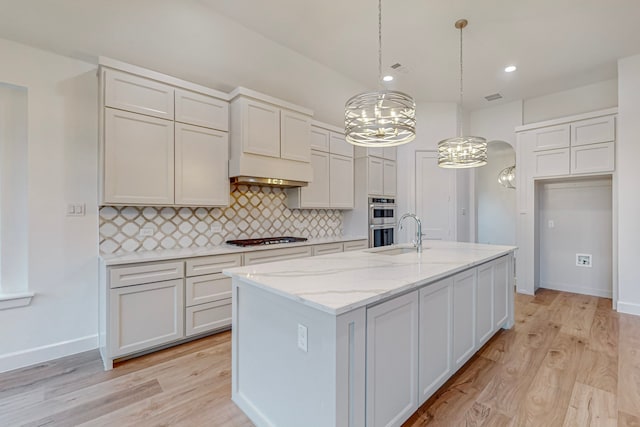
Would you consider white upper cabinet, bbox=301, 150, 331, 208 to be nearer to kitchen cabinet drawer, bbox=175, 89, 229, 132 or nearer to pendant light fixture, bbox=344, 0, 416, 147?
kitchen cabinet drawer, bbox=175, 89, 229, 132

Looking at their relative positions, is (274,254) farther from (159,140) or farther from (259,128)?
(159,140)

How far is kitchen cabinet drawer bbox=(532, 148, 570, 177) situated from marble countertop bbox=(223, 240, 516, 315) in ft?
8.96

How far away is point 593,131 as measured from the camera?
395 cm

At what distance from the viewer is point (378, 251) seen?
2.71 metres

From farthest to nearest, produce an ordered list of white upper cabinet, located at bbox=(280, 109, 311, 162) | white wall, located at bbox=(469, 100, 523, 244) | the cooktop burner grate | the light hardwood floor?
white wall, located at bbox=(469, 100, 523, 244)
white upper cabinet, located at bbox=(280, 109, 311, 162)
the cooktop burner grate
the light hardwood floor

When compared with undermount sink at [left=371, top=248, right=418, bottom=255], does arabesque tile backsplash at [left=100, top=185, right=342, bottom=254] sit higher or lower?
higher

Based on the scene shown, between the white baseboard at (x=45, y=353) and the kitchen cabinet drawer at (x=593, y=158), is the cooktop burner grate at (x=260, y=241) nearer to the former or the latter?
the white baseboard at (x=45, y=353)

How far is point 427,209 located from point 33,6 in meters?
5.27

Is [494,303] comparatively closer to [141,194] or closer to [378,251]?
[378,251]

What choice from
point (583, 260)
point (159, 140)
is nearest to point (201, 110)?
point (159, 140)

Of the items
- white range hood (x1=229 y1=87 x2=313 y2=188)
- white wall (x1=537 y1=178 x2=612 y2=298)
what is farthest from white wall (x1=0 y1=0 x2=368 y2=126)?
white wall (x1=537 y1=178 x2=612 y2=298)

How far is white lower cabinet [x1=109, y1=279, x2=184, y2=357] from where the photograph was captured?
2254 mm

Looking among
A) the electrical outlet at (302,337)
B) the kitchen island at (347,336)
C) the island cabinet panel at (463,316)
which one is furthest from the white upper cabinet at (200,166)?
the island cabinet panel at (463,316)

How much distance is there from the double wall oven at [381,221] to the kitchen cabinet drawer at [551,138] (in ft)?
7.39
